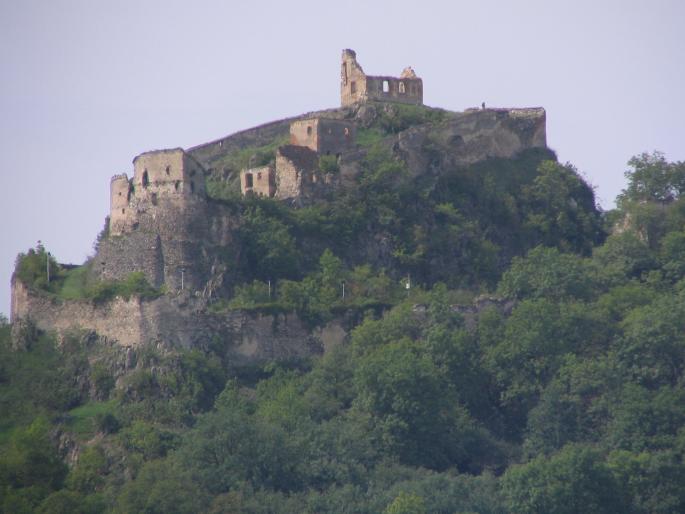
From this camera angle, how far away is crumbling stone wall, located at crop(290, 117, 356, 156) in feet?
306

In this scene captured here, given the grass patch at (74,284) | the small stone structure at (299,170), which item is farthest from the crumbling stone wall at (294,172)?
the grass patch at (74,284)

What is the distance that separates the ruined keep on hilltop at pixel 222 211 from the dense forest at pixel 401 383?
50cm

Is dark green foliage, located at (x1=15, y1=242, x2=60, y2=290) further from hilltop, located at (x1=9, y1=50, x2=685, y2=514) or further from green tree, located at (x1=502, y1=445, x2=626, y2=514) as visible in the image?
green tree, located at (x1=502, y1=445, x2=626, y2=514)

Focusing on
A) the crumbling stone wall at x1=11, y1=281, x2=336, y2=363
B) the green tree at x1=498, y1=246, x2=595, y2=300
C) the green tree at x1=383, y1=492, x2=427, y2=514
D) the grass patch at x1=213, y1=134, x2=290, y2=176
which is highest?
the grass patch at x1=213, y1=134, x2=290, y2=176

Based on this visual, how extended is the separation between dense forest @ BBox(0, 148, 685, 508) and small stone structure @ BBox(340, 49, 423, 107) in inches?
172

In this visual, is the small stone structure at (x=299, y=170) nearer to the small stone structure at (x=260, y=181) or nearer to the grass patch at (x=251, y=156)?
the small stone structure at (x=260, y=181)

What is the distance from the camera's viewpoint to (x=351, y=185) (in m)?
92.4

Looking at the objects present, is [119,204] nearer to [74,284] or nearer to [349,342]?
[74,284]

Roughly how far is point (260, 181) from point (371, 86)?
7.68 m

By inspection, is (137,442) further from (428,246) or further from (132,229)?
(428,246)

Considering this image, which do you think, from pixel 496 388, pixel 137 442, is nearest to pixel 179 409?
pixel 137 442

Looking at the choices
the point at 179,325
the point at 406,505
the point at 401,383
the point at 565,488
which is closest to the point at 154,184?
the point at 179,325

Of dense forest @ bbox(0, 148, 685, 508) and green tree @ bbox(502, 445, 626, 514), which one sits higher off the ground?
dense forest @ bbox(0, 148, 685, 508)

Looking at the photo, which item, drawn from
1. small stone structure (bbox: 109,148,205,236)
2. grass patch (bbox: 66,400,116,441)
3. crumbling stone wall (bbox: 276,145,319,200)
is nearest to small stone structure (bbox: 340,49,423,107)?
crumbling stone wall (bbox: 276,145,319,200)
